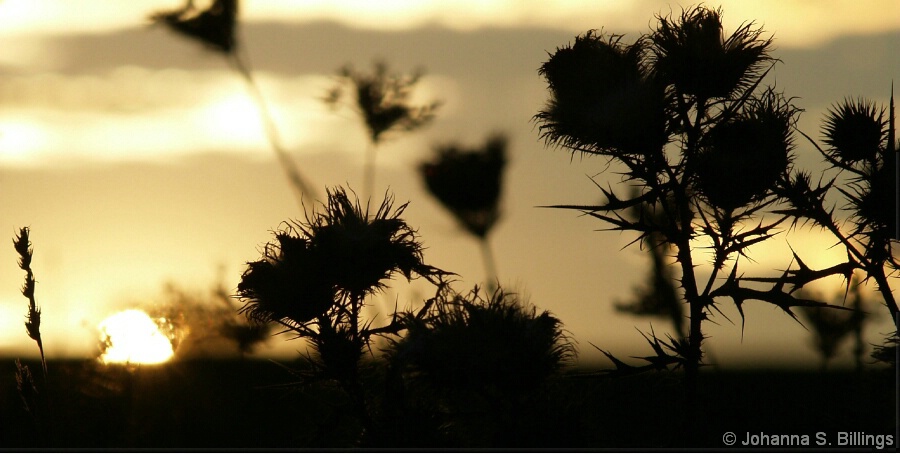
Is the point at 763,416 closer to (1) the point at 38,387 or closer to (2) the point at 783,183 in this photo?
(2) the point at 783,183

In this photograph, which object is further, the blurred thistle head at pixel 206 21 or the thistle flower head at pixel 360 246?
the blurred thistle head at pixel 206 21

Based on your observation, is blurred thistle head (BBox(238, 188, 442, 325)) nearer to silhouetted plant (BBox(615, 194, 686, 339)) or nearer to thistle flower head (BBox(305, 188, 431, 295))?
thistle flower head (BBox(305, 188, 431, 295))

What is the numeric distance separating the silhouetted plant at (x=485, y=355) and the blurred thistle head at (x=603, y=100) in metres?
1.58

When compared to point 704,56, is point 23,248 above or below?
below

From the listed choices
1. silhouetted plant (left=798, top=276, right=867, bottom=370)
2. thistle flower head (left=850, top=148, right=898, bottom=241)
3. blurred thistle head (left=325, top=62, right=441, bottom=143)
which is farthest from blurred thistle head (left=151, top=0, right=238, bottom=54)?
silhouetted plant (left=798, top=276, right=867, bottom=370)

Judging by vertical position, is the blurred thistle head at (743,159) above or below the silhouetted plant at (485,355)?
above

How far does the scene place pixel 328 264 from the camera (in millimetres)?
7102

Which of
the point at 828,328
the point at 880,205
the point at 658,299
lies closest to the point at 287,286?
the point at 880,205

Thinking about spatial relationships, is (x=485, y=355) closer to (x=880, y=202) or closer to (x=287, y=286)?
(x=287, y=286)

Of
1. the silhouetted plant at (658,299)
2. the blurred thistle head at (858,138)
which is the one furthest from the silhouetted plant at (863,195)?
the silhouetted plant at (658,299)

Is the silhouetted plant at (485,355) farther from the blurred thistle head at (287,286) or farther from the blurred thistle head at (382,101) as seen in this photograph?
the blurred thistle head at (382,101)

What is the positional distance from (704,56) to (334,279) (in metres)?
3.33

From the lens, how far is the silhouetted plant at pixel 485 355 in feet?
20.4

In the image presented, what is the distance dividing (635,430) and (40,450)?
5.89m
